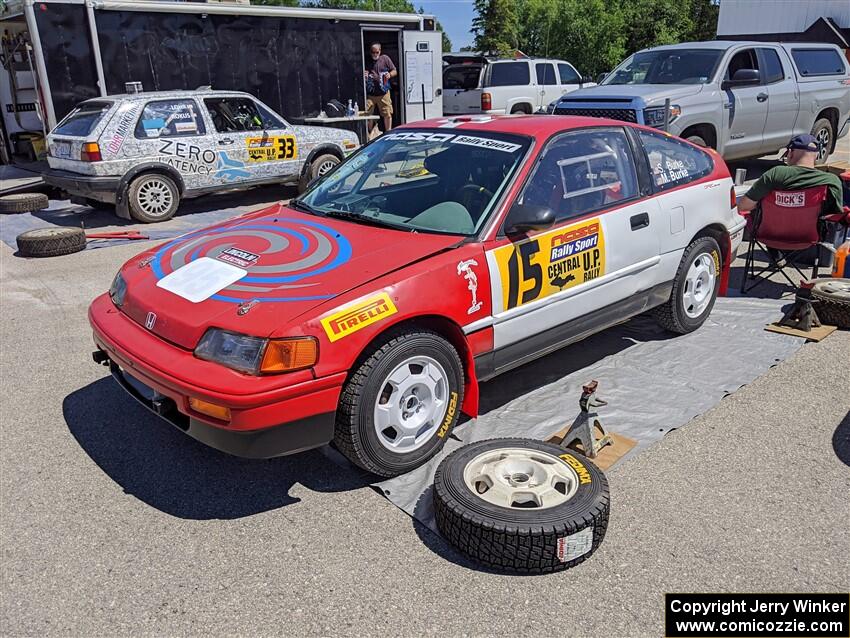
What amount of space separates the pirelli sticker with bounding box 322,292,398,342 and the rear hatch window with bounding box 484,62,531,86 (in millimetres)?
14419

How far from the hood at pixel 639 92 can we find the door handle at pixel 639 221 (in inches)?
187

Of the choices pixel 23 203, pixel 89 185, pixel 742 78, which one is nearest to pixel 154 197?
pixel 89 185

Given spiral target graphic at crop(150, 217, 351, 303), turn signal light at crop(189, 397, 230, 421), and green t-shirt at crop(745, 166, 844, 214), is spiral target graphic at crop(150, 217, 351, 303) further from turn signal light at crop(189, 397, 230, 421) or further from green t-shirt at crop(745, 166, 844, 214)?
green t-shirt at crop(745, 166, 844, 214)

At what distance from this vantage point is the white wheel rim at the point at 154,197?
30.2ft

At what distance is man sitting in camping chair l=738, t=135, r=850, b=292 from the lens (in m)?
5.71

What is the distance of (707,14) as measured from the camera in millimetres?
46562

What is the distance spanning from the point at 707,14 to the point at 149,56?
148ft

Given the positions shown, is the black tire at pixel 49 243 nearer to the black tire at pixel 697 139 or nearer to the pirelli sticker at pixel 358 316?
the pirelli sticker at pixel 358 316

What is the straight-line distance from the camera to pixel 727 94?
965 centimetres

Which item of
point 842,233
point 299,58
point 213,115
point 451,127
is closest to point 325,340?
point 451,127

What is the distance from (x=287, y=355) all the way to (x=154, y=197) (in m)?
7.26

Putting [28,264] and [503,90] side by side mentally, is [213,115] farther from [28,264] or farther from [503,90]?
[503,90]

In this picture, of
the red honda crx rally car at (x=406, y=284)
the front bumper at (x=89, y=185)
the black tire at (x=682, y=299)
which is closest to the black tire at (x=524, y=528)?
the red honda crx rally car at (x=406, y=284)

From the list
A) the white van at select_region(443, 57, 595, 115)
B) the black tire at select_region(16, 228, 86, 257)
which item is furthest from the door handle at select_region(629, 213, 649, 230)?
the white van at select_region(443, 57, 595, 115)
